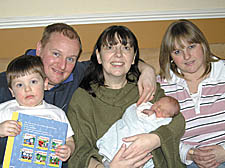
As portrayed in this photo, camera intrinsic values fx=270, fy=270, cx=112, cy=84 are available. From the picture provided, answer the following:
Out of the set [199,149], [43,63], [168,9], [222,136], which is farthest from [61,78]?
[168,9]

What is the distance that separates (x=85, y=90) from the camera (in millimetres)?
1983

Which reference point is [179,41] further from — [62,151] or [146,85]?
[62,151]

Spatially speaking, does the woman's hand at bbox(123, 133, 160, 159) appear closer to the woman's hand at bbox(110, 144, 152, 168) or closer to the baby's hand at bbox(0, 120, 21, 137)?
the woman's hand at bbox(110, 144, 152, 168)

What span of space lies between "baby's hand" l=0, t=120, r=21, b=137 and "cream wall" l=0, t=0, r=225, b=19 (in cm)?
140

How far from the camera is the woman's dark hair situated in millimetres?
1884

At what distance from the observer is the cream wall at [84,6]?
261 centimetres

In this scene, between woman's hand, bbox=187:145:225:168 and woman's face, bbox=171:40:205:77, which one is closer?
woman's hand, bbox=187:145:225:168

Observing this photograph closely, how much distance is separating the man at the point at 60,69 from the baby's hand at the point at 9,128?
39 cm

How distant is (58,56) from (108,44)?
1.19 ft

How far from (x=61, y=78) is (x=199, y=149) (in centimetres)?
109

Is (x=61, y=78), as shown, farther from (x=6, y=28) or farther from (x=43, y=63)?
(x=6, y=28)

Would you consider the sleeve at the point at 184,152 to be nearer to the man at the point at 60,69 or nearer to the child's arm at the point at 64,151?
the man at the point at 60,69

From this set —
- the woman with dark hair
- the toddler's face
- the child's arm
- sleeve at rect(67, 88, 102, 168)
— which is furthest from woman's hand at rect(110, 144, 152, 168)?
the toddler's face

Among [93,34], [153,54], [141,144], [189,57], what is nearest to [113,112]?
[141,144]
